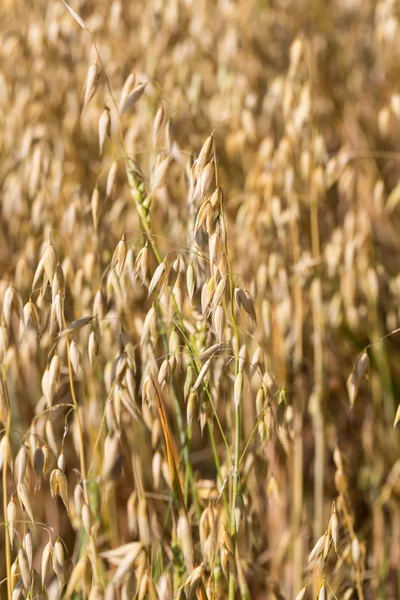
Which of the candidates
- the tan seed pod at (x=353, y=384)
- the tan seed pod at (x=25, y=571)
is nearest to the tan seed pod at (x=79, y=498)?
the tan seed pod at (x=25, y=571)

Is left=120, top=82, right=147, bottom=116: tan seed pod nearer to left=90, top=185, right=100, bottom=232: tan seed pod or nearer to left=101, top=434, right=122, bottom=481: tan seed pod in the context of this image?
left=90, top=185, right=100, bottom=232: tan seed pod

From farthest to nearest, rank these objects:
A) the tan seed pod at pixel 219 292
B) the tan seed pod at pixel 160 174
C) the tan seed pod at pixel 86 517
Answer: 1. the tan seed pod at pixel 160 174
2. the tan seed pod at pixel 86 517
3. the tan seed pod at pixel 219 292

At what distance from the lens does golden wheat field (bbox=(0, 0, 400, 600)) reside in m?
0.84

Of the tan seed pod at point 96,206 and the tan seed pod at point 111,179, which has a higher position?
the tan seed pod at point 111,179

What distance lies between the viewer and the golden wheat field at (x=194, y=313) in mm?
839

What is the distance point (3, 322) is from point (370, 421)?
90 centimetres

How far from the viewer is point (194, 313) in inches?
37.8

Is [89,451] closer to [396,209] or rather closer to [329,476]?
[329,476]

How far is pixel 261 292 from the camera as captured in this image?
1.25 meters

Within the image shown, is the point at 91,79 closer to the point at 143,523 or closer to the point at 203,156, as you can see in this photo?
the point at 203,156

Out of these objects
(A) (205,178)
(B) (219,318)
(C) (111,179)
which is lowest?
(B) (219,318)

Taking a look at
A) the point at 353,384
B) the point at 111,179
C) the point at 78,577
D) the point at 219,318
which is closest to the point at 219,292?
the point at 219,318

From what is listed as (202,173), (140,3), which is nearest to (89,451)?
(202,173)

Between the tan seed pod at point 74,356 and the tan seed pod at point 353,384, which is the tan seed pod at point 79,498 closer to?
the tan seed pod at point 74,356
